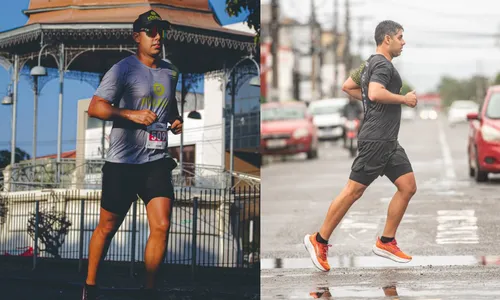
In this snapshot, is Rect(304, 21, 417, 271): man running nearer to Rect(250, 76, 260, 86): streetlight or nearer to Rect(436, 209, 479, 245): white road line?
Rect(250, 76, 260, 86): streetlight

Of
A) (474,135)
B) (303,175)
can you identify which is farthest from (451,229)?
(303,175)

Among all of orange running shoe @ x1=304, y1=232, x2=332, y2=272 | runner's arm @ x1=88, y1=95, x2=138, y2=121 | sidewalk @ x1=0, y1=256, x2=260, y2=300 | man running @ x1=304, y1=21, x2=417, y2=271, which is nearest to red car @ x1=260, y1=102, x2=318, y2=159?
orange running shoe @ x1=304, y1=232, x2=332, y2=272

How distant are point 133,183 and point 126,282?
50cm

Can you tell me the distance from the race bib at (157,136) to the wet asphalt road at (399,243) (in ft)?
5.34

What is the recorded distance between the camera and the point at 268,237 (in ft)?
33.7

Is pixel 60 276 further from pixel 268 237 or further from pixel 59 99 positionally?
pixel 268 237

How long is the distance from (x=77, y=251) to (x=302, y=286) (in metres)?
1.84

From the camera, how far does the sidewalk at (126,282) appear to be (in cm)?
554

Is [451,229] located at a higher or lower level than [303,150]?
lower

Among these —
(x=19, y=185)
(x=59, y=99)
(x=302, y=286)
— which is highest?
(x=59, y=99)

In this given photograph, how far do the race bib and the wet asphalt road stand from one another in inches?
64.1

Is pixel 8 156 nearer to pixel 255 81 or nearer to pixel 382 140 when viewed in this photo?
pixel 255 81

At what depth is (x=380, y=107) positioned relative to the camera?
6.65 meters

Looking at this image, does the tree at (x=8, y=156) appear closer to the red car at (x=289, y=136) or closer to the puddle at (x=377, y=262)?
the puddle at (x=377, y=262)
